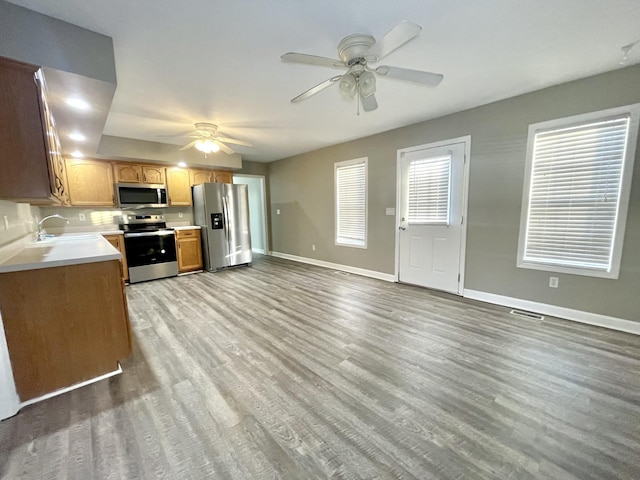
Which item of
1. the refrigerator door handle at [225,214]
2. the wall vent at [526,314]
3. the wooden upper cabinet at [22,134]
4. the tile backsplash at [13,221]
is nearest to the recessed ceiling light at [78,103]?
the wooden upper cabinet at [22,134]

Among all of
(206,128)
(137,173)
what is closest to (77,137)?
(137,173)

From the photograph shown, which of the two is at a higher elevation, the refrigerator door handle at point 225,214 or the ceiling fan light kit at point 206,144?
the ceiling fan light kit at point 206,144

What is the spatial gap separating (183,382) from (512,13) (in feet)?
11.2

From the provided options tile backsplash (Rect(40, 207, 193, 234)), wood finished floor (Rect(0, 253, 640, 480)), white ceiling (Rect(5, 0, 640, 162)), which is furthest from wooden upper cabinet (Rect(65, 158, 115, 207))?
wood finished floor (Rect(0, 253, 640, 480))

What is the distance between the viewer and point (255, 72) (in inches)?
90.7

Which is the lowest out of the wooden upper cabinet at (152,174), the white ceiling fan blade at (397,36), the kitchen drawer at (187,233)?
the kitchen drawer at (187,233)

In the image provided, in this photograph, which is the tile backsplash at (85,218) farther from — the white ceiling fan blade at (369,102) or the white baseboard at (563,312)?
the white baseboard at (563,312)

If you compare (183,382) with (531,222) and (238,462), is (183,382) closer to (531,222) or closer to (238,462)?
(238,462)

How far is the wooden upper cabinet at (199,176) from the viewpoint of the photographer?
5.27 m

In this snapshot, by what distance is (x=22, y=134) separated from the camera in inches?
63.2

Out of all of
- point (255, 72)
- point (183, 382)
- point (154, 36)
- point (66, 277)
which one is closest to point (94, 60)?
point (154, 36)

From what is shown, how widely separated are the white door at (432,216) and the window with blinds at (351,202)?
0.77 meters

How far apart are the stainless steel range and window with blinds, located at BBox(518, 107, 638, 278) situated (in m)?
5.45

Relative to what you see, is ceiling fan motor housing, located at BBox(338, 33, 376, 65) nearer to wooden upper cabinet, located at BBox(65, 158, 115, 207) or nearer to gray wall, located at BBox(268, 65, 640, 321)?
gray wall, located at BBox(268, 65, 640, 321)
